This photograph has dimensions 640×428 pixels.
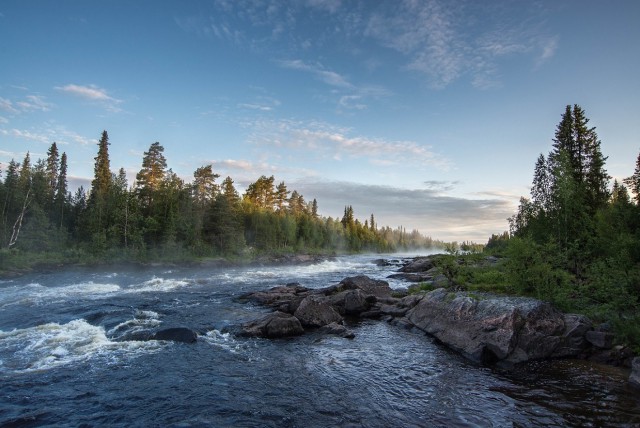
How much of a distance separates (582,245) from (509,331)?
74.0ft

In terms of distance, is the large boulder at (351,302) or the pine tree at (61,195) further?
the pine tree at (61,195)

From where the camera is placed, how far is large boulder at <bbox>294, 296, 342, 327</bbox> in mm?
18672

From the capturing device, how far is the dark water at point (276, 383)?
29.3 feet

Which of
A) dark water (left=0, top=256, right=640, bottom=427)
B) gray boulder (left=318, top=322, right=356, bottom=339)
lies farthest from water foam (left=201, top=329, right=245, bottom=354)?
gray boulder (left=318, top=322, right=356, bottom=339)

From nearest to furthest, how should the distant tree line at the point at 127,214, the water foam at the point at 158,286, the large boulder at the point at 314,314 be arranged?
1. the large boulder at the point at 314,314
2. the water foam at the point at 158,286
3. the distant tree line at the point at 127,214

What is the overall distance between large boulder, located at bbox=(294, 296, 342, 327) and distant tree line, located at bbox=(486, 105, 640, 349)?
10.0 m

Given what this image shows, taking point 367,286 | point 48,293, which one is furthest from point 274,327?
point 48,293

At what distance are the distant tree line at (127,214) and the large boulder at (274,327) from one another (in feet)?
153

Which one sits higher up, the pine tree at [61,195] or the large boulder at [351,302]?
the pine tree at [61,195]

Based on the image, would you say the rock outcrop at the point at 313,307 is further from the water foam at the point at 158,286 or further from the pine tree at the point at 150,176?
the pine tree at the point at 150,176

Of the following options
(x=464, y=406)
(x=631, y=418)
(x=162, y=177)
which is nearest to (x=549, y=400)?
(x=631, y=418)

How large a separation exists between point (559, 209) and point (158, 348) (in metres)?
33.6

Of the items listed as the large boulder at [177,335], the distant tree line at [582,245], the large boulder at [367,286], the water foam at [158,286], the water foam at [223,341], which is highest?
the distant tree line at [582,245]

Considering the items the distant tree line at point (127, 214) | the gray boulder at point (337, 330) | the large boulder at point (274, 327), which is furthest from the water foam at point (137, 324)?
the distant tree line at point (127, 214)
